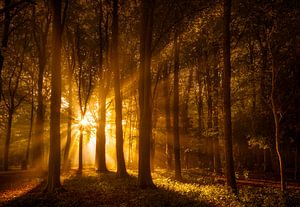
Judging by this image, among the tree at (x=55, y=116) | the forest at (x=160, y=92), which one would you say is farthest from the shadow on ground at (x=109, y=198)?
the tree at (x=55, y=116)

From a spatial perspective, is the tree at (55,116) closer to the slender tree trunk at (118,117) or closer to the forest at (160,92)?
the forest at (160,92)

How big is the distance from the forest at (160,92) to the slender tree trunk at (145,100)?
0.05 meters

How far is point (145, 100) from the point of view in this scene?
1473cm

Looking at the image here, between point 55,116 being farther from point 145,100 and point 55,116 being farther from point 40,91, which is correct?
point 40,91

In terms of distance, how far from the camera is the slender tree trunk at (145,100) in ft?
46.7

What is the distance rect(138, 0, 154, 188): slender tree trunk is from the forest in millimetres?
54

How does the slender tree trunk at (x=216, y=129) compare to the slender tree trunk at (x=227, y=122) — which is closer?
the slender tree trunk at (x=227, y=122)

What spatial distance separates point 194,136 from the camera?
3167 cm

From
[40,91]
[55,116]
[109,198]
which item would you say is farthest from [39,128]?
[109,198]

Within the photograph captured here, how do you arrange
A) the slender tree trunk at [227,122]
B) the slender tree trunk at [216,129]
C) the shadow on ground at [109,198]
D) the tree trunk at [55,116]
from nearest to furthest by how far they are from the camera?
the shadow on ground at [109,198] < the tree trunk at [55,116] < the slender tree trunk at [227,122] < the slender tree trunk at [216,129]

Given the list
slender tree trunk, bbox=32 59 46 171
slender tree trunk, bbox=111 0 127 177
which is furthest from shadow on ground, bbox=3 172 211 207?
slender tree trunk, bbox=32 59 46 171

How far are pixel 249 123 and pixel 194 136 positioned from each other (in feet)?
→ 22.7

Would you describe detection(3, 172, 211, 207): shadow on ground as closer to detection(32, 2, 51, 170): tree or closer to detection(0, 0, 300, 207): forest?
detection(0, 0, 300, 207): forest

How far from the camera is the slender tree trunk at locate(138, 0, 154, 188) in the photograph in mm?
14227
